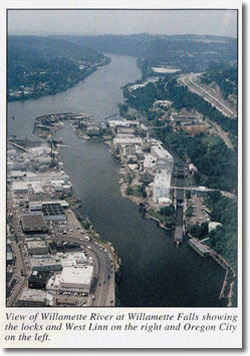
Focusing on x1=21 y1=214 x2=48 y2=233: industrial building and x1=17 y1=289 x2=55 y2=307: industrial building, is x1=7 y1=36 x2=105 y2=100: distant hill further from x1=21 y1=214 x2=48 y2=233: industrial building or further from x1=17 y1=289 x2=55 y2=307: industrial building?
x1=17 y1=289 x2=55 y2=307: industrial building

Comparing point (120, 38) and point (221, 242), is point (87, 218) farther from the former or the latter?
point (120, 38)

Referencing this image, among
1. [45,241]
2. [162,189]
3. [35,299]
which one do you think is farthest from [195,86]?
[35,299]

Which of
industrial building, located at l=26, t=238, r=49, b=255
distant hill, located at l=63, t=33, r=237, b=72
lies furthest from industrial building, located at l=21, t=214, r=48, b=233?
distant hill, located at l=63, t=33, r=237, b=72

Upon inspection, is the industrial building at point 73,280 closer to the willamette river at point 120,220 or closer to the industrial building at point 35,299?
the industrial building at point 35,299

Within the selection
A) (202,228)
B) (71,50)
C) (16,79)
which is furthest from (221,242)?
(71,50)

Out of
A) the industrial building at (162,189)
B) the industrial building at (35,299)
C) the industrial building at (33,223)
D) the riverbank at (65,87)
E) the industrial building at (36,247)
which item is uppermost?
the riverbank at (65,87)

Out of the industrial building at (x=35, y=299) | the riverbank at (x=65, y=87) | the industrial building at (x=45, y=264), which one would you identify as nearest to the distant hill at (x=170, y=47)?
the riverbank at (x=65, y=87)
